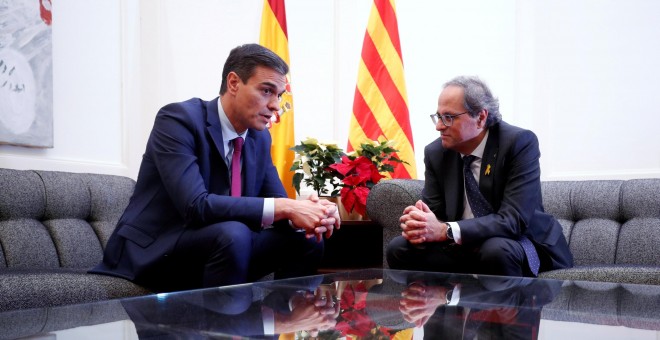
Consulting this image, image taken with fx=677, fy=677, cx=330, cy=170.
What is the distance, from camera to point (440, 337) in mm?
1068

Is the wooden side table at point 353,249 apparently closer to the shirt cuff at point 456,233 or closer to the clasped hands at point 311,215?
the shirt cuff at point 456,233

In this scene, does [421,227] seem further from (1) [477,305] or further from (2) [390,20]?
(2) [390,20]

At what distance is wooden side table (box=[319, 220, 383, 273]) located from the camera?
3.49 metres

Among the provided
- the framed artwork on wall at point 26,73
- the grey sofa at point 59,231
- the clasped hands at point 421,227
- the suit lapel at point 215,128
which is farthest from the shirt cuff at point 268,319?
the framed artwork on wall at point 26,73

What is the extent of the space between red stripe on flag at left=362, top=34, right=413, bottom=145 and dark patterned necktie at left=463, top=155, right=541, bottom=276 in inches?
49.1

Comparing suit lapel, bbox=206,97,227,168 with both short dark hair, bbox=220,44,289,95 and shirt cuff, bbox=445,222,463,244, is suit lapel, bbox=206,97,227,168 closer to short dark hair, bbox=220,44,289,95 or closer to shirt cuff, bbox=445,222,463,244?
short dark hair, bbox=220,44,289,95

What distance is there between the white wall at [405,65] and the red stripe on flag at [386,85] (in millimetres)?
248

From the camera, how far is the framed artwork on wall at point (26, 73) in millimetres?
2771

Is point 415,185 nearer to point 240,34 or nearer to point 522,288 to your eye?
point 522,288

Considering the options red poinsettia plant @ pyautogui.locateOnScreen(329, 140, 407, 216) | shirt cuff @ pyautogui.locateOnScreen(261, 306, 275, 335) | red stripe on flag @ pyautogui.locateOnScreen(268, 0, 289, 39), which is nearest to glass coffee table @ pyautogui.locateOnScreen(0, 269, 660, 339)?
shirt cuff @ pyautogui.locateOnScreen(261, 306, 275, 335)

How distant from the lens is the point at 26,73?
9.40 ft

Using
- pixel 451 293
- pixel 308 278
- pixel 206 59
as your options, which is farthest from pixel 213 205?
pixel 206 59

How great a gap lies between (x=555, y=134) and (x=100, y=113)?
93.4 inches

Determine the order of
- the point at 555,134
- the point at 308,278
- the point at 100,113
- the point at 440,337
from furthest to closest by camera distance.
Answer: the point at 555,134
the point at 100,113
the point at 308,278
the point at 440,337
